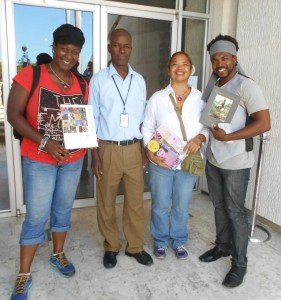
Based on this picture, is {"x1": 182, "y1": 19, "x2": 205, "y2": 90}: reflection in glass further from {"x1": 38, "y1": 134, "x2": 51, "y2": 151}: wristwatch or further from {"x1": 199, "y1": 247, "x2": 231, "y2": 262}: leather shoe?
{"x1": 38, "y1": 134, "x2": 51, "y2": 151}: wristwatch

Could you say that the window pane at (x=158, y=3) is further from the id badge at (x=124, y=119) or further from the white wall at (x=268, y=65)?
the id badge at (x=124, y=119)

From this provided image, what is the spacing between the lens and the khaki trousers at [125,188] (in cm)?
245

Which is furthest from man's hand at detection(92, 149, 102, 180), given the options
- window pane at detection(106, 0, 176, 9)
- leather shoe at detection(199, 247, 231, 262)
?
window pane at detection(106, 0, 176, 9)

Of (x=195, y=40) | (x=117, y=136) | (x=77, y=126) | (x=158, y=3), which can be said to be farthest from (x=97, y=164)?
(x=195, y=40)

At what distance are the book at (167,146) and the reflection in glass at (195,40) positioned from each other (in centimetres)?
207

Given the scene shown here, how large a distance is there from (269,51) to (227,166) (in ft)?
5.36

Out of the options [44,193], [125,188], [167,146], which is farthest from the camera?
[125,188]

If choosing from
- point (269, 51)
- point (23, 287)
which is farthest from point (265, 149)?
point (23, 287)

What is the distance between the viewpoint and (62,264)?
2498mm

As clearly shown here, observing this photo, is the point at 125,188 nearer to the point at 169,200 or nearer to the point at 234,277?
the point at 169,200

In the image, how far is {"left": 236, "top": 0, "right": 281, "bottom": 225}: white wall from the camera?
3154 millimetres

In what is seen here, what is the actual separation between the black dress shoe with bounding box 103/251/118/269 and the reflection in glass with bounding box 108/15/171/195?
4.24ft

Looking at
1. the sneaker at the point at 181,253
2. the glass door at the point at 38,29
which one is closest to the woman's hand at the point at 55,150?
the sneaker at the point at 181,253

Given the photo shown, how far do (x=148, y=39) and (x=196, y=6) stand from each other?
0.84m
